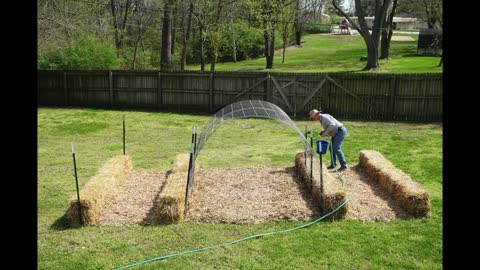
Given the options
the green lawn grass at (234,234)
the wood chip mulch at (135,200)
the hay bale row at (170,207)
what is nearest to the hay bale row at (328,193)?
the green lawn grass at (234,234)

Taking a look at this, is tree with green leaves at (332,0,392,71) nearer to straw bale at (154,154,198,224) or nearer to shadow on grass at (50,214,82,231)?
straw bale at (154,154,198,224)

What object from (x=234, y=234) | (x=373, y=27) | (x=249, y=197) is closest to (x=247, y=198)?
(x=249, y=197)

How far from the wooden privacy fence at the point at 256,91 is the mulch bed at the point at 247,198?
30.0 feet

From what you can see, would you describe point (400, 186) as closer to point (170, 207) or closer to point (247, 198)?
point (247, 198)

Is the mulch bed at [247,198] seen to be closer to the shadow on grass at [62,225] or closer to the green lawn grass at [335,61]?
the shadow on grass at [62,225]

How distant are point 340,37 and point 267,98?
5015 centimetres

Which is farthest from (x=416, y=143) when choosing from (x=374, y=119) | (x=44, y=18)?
(x=44, y=18)

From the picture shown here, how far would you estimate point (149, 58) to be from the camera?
3731 cm

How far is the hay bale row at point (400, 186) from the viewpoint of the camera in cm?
811

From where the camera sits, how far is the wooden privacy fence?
19188 mm

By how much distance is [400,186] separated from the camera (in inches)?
347

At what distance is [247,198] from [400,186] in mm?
3057
